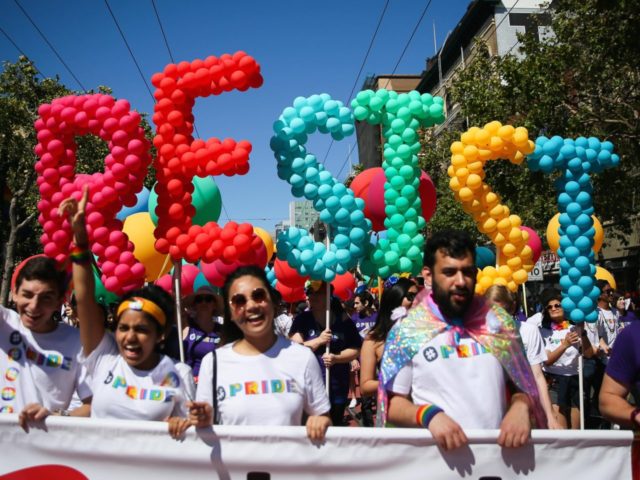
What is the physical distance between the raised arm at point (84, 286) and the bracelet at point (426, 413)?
1.55 meters

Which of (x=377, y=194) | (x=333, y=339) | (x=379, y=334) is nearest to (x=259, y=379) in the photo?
(x=379, y=334)

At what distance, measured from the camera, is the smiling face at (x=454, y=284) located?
105 inches

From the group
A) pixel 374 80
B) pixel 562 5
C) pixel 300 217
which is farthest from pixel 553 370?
pixel 300 217

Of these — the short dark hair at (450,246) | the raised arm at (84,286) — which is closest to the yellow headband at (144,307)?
the raised arm at (84,286)

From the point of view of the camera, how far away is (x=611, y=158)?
573 cm

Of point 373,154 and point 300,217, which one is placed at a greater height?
point 300,217

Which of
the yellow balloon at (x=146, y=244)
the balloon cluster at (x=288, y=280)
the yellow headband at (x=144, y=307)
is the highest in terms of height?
the yellow balloon at (x=146, y=244)

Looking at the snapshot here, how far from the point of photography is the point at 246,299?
2951mm

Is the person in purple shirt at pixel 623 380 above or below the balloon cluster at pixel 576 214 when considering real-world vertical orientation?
below

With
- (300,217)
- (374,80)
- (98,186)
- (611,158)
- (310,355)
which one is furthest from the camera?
(300,217)

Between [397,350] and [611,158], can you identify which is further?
[611,158]

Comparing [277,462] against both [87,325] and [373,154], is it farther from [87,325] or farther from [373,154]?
[373,154]

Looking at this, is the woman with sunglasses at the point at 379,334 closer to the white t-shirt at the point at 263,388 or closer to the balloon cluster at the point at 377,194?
the white t-shirt at the point at 263,388

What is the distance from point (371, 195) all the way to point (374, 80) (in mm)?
Result: 67845
